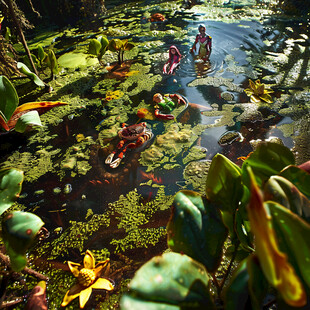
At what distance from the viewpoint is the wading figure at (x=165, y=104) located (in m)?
1.88

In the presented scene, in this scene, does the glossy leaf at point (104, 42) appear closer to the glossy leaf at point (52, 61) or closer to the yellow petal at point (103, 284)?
the glossy leaf at point (52, 61)

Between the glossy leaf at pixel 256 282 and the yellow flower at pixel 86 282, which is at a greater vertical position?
the glossy leaf at pixel 256 282

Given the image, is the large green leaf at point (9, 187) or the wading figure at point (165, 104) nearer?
the large green leaf at point (9, 187)

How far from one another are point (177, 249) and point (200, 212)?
12cm

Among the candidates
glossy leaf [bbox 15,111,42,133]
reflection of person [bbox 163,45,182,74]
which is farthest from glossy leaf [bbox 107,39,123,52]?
glossy leaf [bbox 15,111,42,133]

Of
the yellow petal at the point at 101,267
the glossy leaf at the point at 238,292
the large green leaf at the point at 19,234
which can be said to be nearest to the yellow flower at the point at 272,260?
the glossy leaf at the point at 238,292

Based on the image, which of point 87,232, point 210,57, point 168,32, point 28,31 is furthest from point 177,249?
point 28,31

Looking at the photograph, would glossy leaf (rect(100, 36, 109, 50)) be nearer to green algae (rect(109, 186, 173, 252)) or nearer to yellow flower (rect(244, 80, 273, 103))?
yellow flower (rect(244, 80, 273, 103))

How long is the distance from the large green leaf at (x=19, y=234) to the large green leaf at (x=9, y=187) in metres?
0.11

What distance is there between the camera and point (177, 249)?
679 mm

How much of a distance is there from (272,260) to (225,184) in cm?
36

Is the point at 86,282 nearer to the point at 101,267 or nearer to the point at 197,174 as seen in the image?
the point at 101,267

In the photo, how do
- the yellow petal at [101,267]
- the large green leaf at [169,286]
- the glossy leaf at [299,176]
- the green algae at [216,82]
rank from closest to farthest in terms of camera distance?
the large green leaf at [169,286] < the glossy leaf at [299,176] < the yellow petal at [101,267] < the green algae at [216,82]

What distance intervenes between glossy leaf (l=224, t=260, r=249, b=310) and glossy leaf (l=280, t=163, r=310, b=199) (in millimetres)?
280
